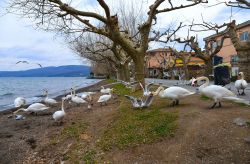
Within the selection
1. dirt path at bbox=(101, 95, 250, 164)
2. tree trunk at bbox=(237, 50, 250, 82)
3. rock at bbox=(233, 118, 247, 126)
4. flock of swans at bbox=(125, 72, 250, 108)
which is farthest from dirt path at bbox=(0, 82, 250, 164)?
tree trunk at bbox=(237, 50, 250, 82)

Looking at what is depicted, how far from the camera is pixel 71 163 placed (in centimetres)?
926

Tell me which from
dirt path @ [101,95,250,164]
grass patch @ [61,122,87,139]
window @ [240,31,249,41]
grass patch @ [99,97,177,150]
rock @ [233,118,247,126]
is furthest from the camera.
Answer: window @ [240,31,249,41]

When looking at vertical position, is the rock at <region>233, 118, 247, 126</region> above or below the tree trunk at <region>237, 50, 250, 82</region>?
below

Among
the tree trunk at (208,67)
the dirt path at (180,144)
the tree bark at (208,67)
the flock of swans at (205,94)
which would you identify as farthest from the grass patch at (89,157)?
the tree trunk at (208,67)

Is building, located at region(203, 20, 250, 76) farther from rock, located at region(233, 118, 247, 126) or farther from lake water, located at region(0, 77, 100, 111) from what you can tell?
→ rock, located at region(233, 118, 247, 126)

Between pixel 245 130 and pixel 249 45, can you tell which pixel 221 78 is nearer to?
pixel 249 45

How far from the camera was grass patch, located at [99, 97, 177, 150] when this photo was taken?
32.0 ft

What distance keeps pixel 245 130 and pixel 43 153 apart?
620 centimetres

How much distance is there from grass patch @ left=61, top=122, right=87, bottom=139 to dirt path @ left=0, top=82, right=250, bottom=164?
0.74ft

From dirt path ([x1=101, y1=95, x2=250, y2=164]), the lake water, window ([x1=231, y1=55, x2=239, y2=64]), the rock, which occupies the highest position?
window ([x1=231, y1=55, x2=239, y2=64])

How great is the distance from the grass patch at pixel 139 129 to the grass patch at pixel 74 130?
1.26m

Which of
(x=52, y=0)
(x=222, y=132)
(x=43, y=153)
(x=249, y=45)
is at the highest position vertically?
(x=52, y=0)

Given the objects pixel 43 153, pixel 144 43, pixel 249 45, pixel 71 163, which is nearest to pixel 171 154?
pixel 71 163

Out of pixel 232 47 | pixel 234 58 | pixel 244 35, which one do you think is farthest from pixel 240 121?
pixel 232 47
